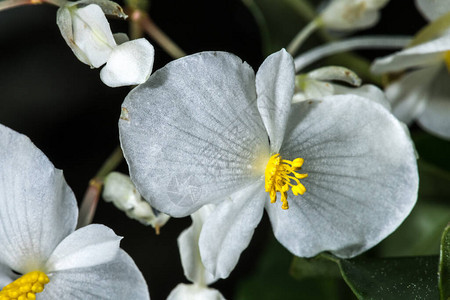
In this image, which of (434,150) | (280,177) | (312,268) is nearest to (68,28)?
(280,177)

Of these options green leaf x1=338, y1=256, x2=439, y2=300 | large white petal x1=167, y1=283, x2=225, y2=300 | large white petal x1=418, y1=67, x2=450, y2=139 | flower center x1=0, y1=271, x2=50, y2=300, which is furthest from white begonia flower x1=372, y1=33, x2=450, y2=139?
flower center x1=0, y1=271, x2=50, y2=300

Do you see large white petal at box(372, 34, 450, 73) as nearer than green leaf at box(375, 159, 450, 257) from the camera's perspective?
Yes

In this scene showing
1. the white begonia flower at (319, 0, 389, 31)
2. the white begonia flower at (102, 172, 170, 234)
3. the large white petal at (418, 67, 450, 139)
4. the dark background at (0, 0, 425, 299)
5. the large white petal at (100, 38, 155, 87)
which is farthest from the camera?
the dark background at (0, 0, 425, 299)

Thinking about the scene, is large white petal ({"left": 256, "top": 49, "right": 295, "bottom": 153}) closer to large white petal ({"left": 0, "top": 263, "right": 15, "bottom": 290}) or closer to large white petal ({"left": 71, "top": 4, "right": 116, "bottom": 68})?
large white petal ({"left": 71, "top": 4, "right": 116, "bottom": 68})

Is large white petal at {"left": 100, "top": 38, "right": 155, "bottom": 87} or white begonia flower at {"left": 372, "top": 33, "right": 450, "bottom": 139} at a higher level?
large white petal at {"left": 100, "top": 38, "right": 155, "bottom": 87}

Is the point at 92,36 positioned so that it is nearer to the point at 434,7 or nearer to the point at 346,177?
the point at 346,177

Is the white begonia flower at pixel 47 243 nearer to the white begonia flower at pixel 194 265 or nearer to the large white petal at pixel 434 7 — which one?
the white begonia flower at pixel 194 265

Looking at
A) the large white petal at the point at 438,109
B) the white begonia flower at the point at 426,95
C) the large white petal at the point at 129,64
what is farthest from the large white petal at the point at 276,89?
the large white petal at the point at 438,109
